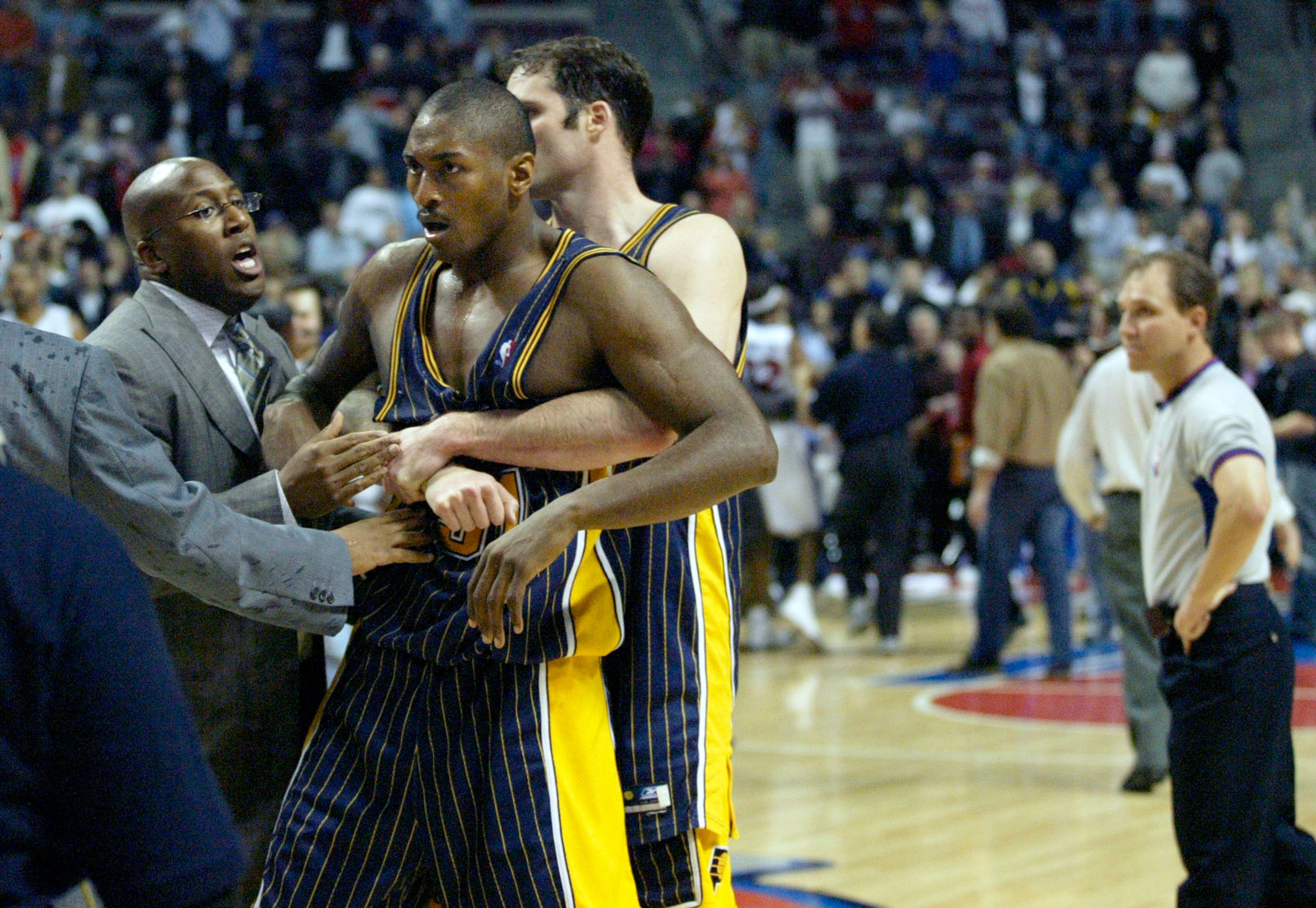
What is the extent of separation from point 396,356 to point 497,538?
35 cm

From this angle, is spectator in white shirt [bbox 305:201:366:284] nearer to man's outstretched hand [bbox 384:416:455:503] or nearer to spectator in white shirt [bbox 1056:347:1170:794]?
spectator in white shirt [bbox 1056:347:1170:794]

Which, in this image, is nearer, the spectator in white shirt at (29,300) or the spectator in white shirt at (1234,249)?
the spectator in white shirt at (29,300)

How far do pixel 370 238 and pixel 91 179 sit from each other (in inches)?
92.1

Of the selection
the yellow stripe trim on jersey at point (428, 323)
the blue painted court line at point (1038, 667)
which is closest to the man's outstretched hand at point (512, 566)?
the yellow stripe trim on jersey at point (428, 323)

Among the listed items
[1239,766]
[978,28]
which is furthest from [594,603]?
[978,28]

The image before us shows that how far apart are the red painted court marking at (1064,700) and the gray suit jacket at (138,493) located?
5538 mm

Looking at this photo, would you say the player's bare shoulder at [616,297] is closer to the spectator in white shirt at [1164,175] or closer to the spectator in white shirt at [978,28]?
the spectator in white shirt at [1164,175]

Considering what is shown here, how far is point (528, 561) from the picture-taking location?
2.25 m

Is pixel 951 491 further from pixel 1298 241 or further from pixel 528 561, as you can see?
pixel 528 561

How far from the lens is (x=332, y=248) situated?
41.9ft

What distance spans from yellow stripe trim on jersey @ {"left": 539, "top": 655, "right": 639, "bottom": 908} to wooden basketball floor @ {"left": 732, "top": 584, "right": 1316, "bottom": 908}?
2.26 m

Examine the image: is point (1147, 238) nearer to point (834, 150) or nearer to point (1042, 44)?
point (834, 150)

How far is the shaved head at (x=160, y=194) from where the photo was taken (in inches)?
112

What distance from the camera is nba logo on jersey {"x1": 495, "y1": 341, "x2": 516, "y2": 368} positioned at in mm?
2441
